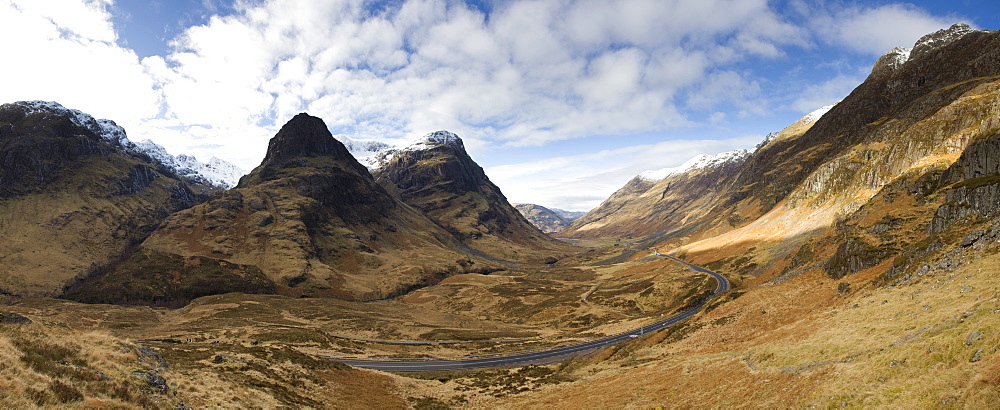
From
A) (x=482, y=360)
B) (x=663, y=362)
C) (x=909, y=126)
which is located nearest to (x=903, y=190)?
(x=909, y=126)

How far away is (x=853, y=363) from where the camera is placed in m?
22.1

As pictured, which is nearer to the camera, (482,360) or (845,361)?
(845,361)

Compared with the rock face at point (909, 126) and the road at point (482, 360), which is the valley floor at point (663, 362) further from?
the rock face at point (909, 126)

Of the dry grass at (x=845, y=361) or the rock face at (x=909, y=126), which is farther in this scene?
the rock face at (x=909, y=126)

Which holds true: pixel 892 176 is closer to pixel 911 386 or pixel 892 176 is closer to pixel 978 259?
pixel 978 259

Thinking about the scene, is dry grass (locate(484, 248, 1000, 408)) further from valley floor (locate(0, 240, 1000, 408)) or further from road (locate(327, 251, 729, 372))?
road (locate(327, 251, 729, 372))

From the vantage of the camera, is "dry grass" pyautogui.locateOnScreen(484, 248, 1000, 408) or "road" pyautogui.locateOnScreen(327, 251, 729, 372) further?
"road" pyautogui.locateOnScreen(327, 251, 729, 372)

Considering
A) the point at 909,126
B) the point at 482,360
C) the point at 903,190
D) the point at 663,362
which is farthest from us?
the point at 909,126

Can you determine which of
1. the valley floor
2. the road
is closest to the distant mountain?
the valley floor

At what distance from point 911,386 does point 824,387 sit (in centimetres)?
364

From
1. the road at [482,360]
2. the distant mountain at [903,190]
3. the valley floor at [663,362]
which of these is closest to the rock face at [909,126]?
the distant mountain at [903,190]

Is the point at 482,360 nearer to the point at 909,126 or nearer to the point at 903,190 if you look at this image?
the point at 903,190

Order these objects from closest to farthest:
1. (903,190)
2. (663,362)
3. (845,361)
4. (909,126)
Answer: (845,361), (663,362), (903,190), (909,126)

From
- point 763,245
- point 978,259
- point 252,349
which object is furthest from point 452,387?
point 763,245
